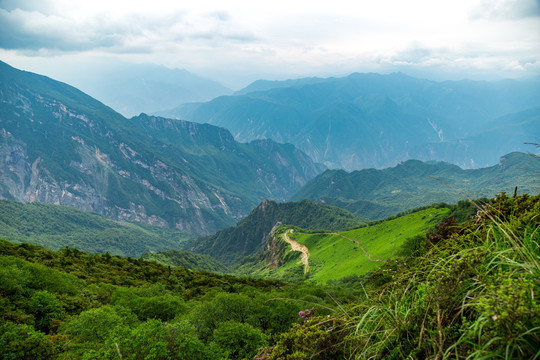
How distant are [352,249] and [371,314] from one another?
4783 inches

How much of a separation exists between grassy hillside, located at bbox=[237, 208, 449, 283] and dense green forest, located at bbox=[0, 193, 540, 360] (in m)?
65.8

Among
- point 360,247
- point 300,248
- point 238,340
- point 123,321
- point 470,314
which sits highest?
point 470,314

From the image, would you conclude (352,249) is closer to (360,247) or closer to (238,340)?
(360,247)

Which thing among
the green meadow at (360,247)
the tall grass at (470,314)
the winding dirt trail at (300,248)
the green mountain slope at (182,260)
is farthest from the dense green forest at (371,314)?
the green mountain slope at (182,260)

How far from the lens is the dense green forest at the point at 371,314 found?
545 centimetres

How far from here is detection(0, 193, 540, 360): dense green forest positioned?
545cm

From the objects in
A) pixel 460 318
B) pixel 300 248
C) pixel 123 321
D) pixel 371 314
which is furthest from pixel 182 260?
pixel 460 318

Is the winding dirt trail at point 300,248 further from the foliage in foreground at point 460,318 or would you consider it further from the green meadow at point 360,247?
the foliage in foreground at point 460,318

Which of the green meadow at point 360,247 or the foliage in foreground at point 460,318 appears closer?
the foliage in foreground at point 460,318

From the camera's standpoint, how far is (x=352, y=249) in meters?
124

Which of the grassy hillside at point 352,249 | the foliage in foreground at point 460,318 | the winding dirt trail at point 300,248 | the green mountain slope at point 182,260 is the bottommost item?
the green mountain slope at point 182,260

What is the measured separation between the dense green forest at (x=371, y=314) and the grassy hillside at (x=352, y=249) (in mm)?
65826

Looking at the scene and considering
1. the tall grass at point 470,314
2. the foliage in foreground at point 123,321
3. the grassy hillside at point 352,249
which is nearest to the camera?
the tall grass at point 470,314

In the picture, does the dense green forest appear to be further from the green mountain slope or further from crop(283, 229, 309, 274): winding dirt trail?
the green mountain slope
